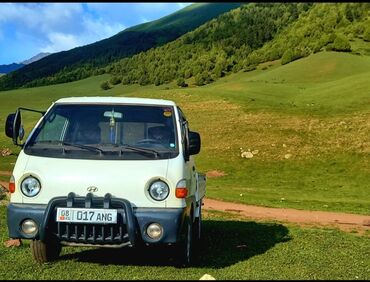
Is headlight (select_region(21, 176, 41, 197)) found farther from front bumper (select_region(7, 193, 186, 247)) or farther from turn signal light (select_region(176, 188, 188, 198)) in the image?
turn signal light (select_region(176, 188, 188, 198))

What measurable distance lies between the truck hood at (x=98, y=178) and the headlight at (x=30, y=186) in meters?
0.06

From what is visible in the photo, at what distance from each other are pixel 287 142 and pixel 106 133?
3380 centimetres

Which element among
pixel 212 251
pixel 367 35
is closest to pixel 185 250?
pixel 212 251

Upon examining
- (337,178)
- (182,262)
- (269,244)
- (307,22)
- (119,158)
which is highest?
(307,22)

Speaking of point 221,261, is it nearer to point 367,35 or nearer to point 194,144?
point 194,144

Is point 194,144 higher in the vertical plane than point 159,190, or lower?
higher

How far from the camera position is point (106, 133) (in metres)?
8.85

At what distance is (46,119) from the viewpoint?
9102 millimetres

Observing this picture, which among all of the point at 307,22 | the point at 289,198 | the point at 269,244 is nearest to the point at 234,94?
the point at 289,198

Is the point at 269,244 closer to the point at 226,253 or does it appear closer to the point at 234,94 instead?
the point at 226,253

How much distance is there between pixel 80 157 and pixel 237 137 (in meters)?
36.1

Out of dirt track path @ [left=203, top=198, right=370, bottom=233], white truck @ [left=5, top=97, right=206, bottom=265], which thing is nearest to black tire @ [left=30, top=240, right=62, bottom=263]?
white truck @ [left=5, top=97, right=206, bottom=265]

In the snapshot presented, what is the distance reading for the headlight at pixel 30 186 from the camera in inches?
310

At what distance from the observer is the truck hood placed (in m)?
7.79
